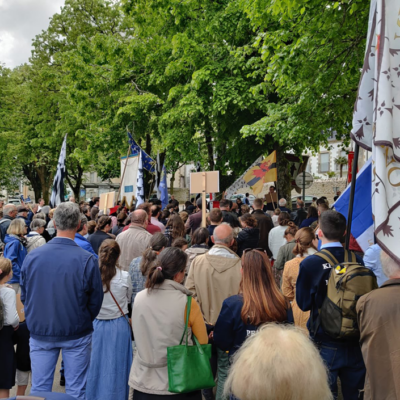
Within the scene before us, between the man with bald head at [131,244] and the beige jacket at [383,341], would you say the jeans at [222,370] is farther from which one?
the man with bald head at [131,244]

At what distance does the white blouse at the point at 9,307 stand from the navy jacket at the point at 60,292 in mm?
373

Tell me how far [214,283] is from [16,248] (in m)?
3.20

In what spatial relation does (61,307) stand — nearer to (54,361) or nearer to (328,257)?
(54,361)

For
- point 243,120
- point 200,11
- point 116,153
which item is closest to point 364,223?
point 243,120

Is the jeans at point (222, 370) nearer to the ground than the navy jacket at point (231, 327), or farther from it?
nearer to the ground

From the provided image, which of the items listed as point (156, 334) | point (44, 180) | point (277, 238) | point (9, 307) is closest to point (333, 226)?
point (156, 334)

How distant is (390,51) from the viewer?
3.09m

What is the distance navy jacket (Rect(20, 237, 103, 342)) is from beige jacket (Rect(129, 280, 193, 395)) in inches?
27.6

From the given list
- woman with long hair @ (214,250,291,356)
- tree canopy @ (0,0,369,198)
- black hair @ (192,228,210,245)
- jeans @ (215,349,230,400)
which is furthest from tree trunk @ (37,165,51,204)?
woman with long hair @ (214,250,291,356)

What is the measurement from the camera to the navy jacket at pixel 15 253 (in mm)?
6056

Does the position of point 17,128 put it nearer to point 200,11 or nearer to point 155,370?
point 200,11

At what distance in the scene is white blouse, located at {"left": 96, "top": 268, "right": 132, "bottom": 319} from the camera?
4367 mm

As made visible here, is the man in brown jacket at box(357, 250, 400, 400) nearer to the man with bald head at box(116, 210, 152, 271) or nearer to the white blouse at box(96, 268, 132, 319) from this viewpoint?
the white blouse at box(96, 268, 132, 319)

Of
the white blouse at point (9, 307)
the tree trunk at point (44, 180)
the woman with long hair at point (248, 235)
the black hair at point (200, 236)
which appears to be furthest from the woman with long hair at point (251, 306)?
the tree trunk at point (44, 180)
